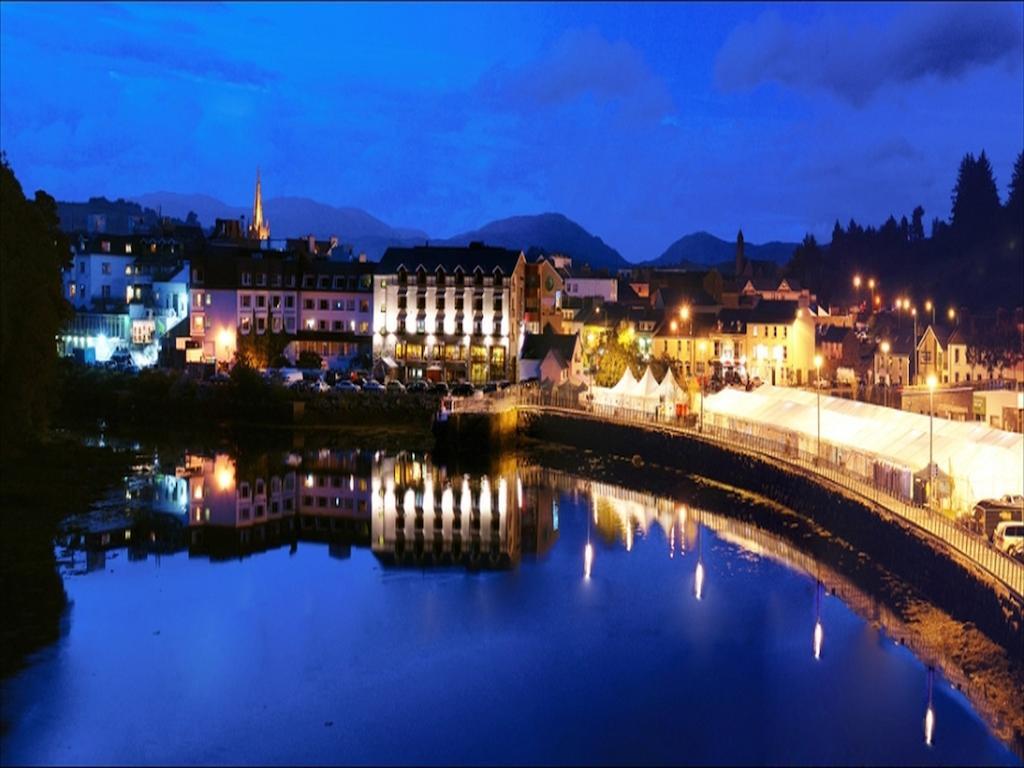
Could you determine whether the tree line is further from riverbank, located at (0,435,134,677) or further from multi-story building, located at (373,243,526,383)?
riverbank, located at (0,435,134,677)

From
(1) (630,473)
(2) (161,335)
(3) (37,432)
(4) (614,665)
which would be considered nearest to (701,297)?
(2) (161,335)

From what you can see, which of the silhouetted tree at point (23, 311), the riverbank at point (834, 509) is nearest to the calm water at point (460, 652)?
the riverbank at point (834, 509)

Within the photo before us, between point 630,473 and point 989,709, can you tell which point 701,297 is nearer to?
point 630,473

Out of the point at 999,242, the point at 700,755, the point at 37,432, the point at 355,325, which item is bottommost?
the point at 700,755

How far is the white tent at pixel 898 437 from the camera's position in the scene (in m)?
38.0

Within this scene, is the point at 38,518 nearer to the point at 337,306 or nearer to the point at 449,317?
the point at 449,317

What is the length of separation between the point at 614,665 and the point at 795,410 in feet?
108

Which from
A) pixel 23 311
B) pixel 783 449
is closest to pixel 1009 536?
pixel 783 449

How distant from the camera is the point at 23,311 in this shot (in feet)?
167

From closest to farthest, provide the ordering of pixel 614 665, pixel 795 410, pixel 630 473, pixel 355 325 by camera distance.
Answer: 1. pixel 614 665
2. pixel 795 410
3. pixel 630 473
4. pixel 355 325

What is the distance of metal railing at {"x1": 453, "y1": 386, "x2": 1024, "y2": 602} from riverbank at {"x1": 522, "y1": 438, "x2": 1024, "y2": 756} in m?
1.84

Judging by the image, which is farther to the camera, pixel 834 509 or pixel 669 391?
pixel 669 391

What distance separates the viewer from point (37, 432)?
58594 millimetres

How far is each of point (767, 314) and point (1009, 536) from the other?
76966 mm
